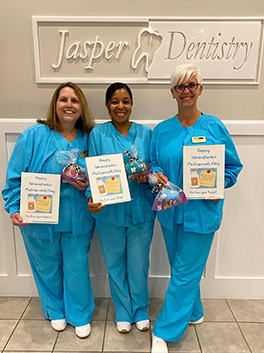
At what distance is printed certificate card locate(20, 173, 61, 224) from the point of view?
1836mm

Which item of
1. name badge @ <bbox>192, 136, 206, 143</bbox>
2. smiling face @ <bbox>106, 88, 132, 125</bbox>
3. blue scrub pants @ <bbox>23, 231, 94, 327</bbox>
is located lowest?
blue scrub pants @ <bbox>23, 231, 94, 327</bbox>

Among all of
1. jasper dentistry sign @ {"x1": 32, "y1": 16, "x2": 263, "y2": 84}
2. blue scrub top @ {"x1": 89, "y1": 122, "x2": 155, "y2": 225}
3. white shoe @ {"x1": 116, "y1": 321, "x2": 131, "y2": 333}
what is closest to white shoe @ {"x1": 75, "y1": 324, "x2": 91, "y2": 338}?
white shoe @ {"x1": 116, "y1": 321, "x2": 131, "y2": 333}

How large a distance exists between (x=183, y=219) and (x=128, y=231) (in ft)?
1.39

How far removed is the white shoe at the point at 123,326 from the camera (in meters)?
2.14

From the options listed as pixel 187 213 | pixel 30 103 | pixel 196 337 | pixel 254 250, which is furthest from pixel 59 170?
pixel 254 250

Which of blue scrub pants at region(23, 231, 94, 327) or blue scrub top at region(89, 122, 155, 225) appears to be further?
blue scrub pants at region(23, 231, 94, 327)

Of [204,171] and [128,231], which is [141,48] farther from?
[128,231]

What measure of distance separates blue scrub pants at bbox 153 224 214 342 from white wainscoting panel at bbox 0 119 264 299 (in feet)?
1.66

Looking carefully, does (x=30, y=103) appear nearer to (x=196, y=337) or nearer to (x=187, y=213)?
(x=187, y=213)

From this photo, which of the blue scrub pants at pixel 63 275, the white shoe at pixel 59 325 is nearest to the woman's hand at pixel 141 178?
the blue scrub pants at pixel 63 275

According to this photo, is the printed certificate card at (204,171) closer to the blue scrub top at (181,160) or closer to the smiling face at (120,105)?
the blue scrub top at (181,160)

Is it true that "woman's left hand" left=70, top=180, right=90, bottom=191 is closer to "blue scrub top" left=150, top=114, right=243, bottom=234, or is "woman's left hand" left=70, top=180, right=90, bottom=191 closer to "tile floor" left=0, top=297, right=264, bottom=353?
"blue scrub top" left=150, top=114, right=243, bottom=234

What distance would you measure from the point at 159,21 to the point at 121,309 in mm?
2231

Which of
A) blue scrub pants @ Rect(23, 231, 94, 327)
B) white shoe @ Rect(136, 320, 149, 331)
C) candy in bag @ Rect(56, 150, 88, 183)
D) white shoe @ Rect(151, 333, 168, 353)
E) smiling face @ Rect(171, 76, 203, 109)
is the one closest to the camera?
smiling face @ Rect(171, 76, 203, 109)
